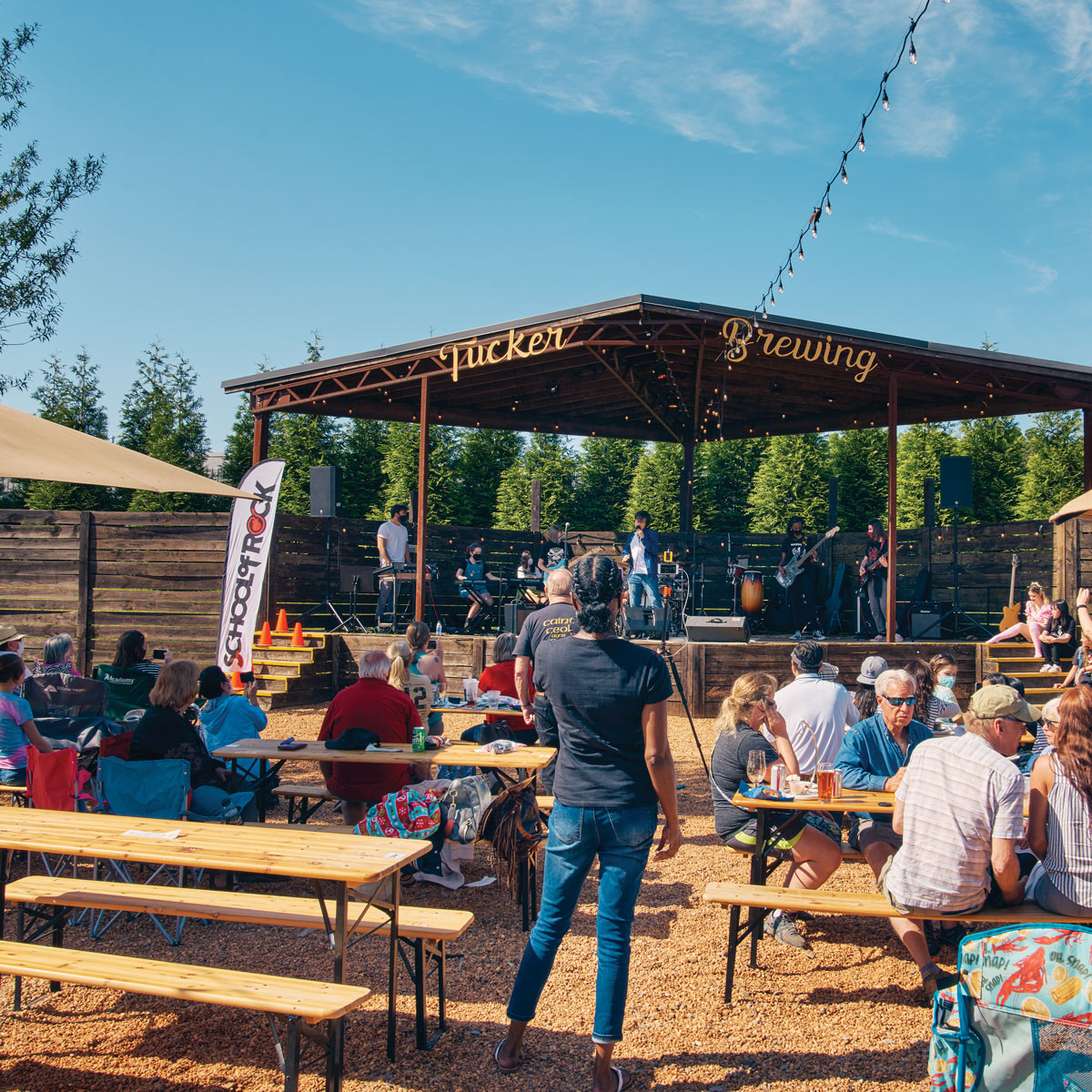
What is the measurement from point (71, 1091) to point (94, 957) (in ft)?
1.34

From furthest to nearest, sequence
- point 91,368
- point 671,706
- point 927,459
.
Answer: point 91,368 → point 927,459 → point 671,706

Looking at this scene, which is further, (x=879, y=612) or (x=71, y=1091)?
(x=879, y=612)

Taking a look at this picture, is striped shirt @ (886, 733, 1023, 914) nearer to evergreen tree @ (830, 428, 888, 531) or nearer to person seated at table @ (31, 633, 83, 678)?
person seated at table @ (31, 633, 83, 678)

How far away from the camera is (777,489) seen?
18531mm

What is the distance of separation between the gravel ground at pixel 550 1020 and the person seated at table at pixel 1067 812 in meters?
0.73

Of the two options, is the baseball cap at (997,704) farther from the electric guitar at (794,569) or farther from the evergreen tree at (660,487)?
the evergreen tree at (660,487)

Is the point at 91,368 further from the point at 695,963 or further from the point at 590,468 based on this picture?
the point at 695,963

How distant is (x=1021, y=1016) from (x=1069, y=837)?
3.00 feet

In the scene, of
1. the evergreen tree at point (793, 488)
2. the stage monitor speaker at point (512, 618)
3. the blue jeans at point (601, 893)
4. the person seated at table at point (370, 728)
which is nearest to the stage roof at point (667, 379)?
the stage monitor speaker at point (512, 618)

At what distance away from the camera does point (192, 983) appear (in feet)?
8.34

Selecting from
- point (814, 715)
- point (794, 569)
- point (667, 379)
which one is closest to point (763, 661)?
point (794, 569)

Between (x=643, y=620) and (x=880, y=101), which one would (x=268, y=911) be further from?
(x=643, y=620)

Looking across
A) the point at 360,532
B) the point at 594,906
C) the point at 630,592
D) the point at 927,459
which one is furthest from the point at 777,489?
the point at 594,906

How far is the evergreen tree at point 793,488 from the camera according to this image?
18.3 meters
